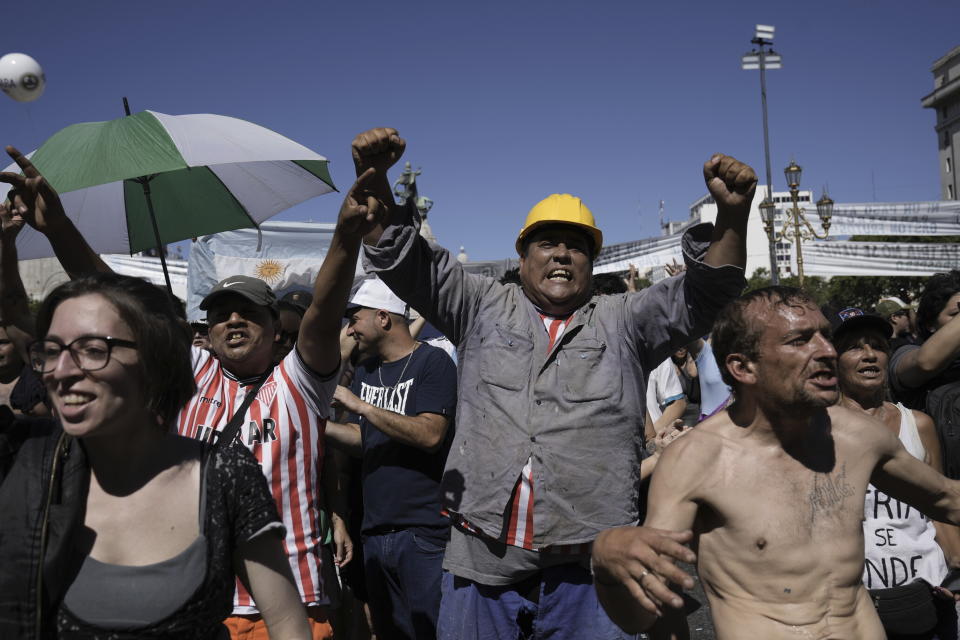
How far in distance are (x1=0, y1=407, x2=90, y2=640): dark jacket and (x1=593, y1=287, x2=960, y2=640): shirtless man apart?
1.56m

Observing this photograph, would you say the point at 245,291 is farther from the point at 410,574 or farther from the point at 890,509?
the point at 890,509

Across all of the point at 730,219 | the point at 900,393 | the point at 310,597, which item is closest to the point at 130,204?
the point at 310,597

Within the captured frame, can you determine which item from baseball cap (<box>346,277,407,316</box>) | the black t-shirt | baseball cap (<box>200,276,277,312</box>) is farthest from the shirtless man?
baseball cap (<box>346,277,407,316</box>)

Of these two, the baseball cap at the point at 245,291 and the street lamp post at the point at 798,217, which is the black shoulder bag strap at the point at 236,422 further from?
the street lamp post at the point at 798,217

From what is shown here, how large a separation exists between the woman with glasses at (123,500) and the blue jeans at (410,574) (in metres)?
2.15

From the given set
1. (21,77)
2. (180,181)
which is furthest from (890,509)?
(21,77)

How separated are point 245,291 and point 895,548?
2.93 meters

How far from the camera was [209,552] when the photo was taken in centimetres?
184

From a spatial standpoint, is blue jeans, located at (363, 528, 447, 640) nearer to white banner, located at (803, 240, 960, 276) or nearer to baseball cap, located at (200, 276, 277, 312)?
baseball cap, located at (200, 276, 277, 312)

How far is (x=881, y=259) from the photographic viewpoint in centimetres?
1402

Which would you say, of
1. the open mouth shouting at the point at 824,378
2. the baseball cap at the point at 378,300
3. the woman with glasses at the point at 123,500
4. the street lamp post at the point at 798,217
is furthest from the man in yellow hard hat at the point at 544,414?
the street lamp post at the point at 798,217

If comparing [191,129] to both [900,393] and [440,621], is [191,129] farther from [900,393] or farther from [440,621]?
[900,393]

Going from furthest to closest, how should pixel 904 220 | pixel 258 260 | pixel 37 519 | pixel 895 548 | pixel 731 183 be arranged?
pixel 904 220 < pixel 258 260 < pixel 895 548 < pixel 731 183 < pixel 37 519

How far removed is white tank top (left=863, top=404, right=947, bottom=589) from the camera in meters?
3.41
